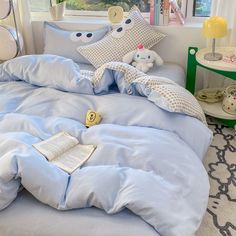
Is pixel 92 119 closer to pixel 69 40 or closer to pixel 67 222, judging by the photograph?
pixel 67 222

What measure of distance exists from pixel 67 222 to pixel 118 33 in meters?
1.65

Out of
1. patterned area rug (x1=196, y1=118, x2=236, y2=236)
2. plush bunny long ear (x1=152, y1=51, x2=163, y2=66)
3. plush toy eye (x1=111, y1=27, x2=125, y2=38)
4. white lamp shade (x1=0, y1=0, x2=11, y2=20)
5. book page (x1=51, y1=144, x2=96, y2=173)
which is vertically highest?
white lamp shade (x1=0, y1=0, x2=11, y2=20)

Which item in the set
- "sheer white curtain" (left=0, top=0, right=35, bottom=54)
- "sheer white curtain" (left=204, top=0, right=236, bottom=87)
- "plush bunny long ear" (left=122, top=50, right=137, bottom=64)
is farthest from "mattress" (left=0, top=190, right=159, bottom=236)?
"sheer white curtain" (left=0, top=0, right=35, bottom=54)

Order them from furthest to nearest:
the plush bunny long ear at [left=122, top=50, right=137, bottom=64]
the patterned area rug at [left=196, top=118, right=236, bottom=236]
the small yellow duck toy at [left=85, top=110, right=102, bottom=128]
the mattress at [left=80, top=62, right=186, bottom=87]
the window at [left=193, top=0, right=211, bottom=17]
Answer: the window at [left=193, top=0, right=211, bottom=17] < the plush bunny long ear at [left=122, top=50, right=137, bottom=64] < the mattress at [left=80, top=62, right=186, bottom=87] < the small yellow duck toy at [left=85, top=110, right=102, bottom=128] < the patterned area rug at [left=196, top=118, right=236, bottom=236]

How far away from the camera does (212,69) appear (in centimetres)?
212

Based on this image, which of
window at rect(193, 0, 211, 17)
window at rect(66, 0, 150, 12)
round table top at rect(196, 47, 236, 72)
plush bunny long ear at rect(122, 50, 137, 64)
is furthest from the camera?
window at rect(66, 0, 150, 12)

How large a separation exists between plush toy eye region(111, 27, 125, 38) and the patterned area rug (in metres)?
0.91

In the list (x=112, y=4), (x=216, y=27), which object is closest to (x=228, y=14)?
(x=216, y=27)

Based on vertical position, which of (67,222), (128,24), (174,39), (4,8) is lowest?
(67,222)

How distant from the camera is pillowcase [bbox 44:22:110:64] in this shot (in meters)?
2.48

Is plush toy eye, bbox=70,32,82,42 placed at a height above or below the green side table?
above

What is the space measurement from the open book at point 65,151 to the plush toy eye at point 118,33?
46.0 inches

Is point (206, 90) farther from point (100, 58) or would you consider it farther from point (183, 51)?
point (100, 58)

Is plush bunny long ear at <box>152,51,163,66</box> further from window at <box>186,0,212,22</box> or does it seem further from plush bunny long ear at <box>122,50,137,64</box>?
window at <box>186,0,212,22</box>
